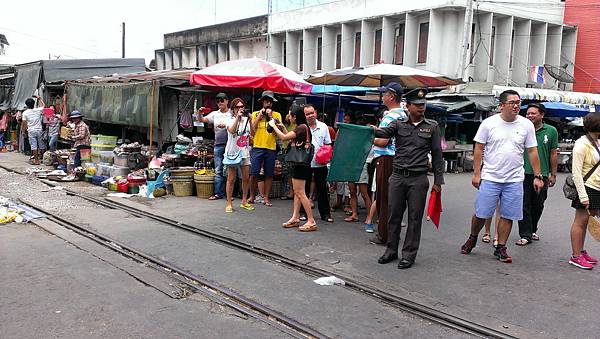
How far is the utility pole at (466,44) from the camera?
20.4 metres

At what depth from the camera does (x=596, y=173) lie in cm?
567

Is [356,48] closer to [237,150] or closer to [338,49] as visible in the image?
[338,49]

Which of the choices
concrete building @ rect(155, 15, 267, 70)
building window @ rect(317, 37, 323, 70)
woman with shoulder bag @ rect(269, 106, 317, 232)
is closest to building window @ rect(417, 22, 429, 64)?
building window @ rect(317, 37, 323, 70)

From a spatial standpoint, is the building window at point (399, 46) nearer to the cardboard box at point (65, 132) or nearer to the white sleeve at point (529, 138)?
the cardboard box at point (65, 132)

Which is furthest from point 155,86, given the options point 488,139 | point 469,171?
point 469,171

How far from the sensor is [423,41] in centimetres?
2259

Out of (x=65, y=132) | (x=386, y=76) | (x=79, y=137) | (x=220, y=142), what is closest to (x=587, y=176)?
(x=386, y=76)

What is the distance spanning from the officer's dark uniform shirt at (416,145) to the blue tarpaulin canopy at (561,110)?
15.1m

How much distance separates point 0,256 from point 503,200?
591 centimetres

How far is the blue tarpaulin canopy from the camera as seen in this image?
744 inches

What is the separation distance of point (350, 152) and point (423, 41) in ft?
56.0

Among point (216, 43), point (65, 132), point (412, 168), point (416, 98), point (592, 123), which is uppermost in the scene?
point (216, 43)

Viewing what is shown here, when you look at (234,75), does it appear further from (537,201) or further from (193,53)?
(193,53)

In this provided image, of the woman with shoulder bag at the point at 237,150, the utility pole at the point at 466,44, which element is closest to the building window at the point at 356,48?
the utility pole at the point at 466,44
